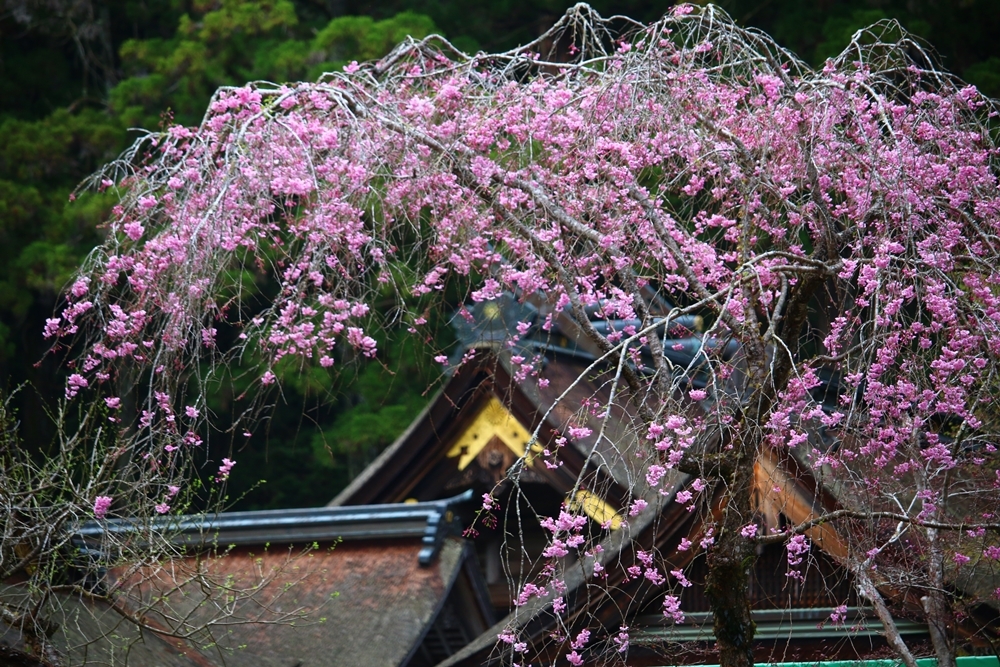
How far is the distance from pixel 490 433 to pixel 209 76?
7.81 meters

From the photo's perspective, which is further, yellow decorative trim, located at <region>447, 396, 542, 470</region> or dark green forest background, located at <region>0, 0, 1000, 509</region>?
dark green forest background, located at <region>0, 0, 1000, 509</region>

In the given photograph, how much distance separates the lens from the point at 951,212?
525cm

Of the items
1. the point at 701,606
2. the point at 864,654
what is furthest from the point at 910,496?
the point at 701,606

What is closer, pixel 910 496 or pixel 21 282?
pixel 910 496

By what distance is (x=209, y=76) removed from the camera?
1394cm

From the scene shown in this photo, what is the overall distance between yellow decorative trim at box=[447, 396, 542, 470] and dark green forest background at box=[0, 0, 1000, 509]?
118 inches

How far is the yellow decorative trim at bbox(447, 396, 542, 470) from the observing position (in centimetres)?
787

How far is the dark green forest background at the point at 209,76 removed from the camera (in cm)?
1248

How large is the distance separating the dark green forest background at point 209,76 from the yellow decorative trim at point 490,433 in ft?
9.80

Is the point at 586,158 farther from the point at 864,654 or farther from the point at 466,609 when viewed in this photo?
the point at 466,609

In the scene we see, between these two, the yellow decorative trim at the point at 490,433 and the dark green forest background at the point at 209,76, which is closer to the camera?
the yellow decorative trim at the point at 490,433

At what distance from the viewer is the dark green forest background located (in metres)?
12.5

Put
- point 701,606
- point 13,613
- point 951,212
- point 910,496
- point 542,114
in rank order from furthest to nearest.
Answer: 1. point 701,606
2. point 910,496
3. point 542,114
4. point 951,212
5. point 13,613

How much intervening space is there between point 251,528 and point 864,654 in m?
4.23
